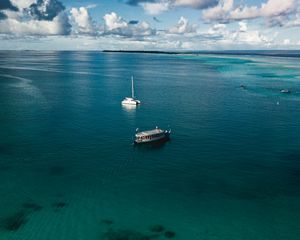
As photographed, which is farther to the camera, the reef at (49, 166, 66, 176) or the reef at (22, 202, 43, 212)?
the reef at (49, 166, 66, 176)

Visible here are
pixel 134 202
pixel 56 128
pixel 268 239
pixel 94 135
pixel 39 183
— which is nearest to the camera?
pixel 268 239

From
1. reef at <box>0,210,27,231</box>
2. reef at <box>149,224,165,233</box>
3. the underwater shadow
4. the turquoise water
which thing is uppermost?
reef at <box>0,210,27,231</box>

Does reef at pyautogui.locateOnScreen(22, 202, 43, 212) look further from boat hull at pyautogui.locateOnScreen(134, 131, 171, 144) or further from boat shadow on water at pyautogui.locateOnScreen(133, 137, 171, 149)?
boat hull at pyautogui.locateOnScreen(134, 131, 171, 144)

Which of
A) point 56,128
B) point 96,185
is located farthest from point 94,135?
point 96,185

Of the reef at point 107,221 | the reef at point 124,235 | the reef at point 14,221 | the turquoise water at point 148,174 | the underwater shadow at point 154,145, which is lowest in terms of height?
the underwater shadow at point 154,145

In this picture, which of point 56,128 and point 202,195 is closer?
point 202,195

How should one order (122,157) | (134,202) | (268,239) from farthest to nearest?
(122,157)
(134,202)
(268,239)

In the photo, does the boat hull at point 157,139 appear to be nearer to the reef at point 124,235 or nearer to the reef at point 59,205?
the reef at point 59,205

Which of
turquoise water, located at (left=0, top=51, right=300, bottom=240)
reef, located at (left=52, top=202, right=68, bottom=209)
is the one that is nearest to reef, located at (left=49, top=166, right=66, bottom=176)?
turquoise water, located at (left=0, top=51, right=300, bottom=240)

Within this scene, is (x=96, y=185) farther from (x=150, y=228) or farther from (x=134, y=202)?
(x=150, y=228)

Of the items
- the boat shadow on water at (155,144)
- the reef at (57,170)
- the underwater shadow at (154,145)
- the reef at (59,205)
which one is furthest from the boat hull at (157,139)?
the reef at (59,205)

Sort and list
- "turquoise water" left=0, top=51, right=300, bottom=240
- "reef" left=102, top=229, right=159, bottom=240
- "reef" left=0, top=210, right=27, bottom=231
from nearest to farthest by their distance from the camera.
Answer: "reef" left=102, top=229, right=159, bottom=240 < "reef" left=0, top=210, right=27, bottom=231 < "turquoise water" left=0, top=51, right=300, bottom=240
